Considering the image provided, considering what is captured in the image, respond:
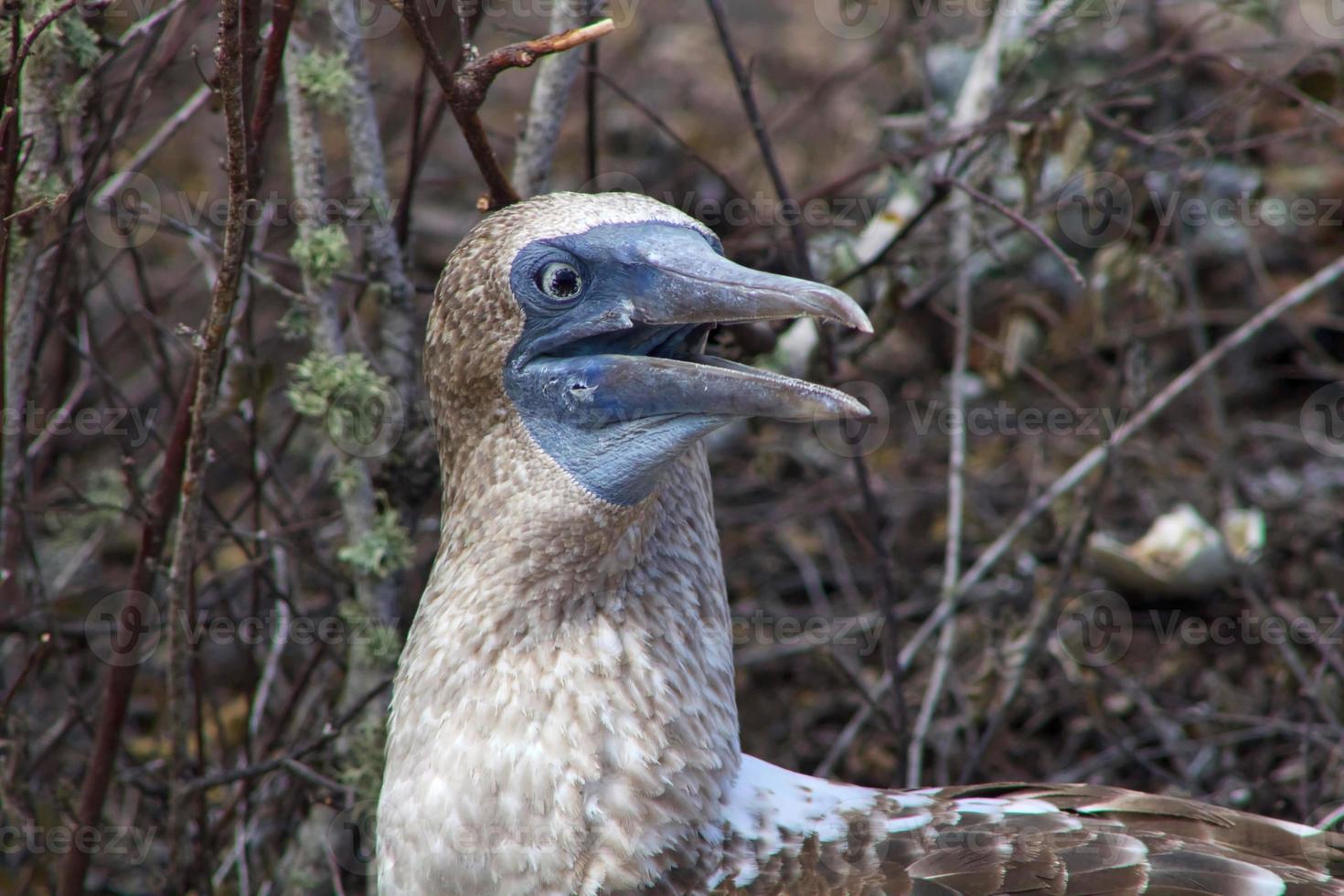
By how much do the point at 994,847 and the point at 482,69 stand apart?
138cm

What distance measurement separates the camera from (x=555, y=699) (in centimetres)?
191

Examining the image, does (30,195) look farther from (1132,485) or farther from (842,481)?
(1132,485)

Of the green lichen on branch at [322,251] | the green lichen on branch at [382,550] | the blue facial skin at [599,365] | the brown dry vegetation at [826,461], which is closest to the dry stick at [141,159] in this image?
the brown dry vegetation at [826,461]

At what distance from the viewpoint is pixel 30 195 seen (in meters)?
2.42

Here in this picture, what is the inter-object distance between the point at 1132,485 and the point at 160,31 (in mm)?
2966

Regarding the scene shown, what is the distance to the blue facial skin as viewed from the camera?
6.00 ft

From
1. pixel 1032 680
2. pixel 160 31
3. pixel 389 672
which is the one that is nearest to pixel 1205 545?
pixel 1032 680

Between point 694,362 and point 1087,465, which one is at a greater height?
point 694,362

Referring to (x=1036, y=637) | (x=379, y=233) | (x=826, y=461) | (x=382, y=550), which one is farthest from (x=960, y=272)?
(x=382, y=550)

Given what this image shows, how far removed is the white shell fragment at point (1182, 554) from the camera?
359cm

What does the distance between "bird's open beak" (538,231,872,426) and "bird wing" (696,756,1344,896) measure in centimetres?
63

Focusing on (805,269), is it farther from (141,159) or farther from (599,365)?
(141,159)

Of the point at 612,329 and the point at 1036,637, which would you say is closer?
the point at 612,329

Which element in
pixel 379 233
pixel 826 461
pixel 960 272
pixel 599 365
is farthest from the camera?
pixel 826 461
